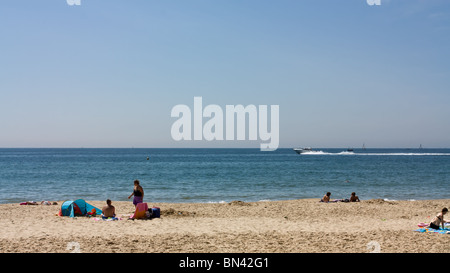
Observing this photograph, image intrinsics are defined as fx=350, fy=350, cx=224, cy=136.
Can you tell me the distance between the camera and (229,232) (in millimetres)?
11516

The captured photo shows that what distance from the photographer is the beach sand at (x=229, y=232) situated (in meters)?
9.32

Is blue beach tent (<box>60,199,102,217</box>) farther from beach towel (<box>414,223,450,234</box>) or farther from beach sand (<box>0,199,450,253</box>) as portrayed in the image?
beach towel (<box>414,223,450,234</box>)

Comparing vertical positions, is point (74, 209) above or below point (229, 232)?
above

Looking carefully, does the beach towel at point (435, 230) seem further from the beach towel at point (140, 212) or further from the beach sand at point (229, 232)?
the beach towel at point (140, 212)

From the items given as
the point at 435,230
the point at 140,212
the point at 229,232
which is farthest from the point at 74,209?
the point at 435,230

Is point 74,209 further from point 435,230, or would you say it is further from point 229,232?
point 435,230

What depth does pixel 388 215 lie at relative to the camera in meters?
15.9

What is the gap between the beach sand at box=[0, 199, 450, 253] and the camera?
932 cm

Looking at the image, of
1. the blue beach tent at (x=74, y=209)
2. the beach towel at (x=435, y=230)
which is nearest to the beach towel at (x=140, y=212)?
the blue beach tent at (x=74, y=209)
